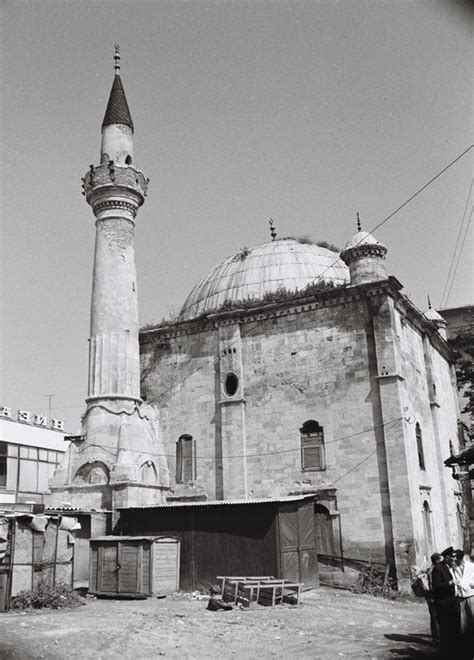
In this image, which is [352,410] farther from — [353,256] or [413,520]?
[353,256]

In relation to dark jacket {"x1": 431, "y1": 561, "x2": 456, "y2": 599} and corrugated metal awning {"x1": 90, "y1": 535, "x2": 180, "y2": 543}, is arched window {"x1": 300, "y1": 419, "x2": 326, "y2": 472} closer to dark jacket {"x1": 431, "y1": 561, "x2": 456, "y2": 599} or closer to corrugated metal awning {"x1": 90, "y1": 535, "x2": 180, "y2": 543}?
corrugated metal awning {"x1": 90, "y1": 535, "x2": 180, "y2": 543}

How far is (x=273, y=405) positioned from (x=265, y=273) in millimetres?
7393

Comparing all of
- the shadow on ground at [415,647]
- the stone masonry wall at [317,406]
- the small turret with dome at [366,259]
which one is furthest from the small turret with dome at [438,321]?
the shadow on ground at [415,647]

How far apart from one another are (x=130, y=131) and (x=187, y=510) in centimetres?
1387

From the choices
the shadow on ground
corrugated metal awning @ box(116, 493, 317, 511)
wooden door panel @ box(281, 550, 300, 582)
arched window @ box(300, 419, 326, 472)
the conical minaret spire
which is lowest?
the shadow on ground

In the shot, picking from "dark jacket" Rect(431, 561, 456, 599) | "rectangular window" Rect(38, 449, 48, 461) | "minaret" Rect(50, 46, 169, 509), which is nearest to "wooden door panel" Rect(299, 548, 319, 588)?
"minaret" Rect(50, 46, 169, 509)

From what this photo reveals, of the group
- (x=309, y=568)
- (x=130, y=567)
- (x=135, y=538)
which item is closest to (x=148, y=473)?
(x=135, y=538)

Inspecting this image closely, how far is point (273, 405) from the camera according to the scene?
21156 millimetres

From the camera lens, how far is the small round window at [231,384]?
22017 mm

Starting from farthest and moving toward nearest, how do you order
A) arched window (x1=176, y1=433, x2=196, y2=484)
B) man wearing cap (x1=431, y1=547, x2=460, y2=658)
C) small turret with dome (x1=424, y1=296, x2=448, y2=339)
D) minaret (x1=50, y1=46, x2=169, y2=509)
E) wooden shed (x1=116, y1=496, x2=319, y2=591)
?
small turret with dome (x1=424, y1=296, x2=448, y2=339)
arched window (x1=176, y1=433, x2=196, y2=484)
minaret (x1=50, y1=46, x2=169, y2=509)
wooden shed (x1=116, y1=496, x2=319, y2=591)
man wearing cap (x1=431, y1=547, x2=460, y2=658)

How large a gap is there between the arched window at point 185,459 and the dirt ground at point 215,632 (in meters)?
6.74

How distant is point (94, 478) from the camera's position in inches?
783

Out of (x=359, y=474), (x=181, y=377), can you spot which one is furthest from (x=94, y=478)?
(x=359, y=474)

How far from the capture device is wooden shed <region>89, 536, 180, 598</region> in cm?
1608
